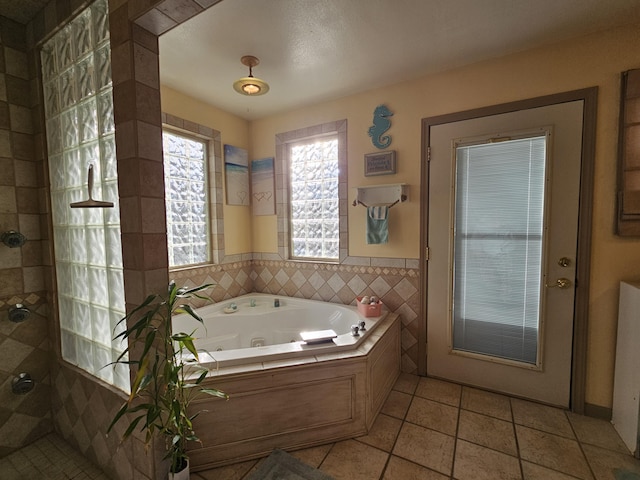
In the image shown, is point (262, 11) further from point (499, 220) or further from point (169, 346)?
point (499, 220)

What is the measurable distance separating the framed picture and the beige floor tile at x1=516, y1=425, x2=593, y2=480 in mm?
2011

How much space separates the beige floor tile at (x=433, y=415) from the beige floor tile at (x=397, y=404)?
1.5 inches

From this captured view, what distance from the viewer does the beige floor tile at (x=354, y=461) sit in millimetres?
1443

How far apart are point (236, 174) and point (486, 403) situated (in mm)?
2956

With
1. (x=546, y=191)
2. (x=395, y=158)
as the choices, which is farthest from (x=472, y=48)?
(x=546, y=191)

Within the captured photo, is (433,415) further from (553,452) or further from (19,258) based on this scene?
(19,258)

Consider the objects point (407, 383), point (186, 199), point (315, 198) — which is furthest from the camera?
point (315, 198)

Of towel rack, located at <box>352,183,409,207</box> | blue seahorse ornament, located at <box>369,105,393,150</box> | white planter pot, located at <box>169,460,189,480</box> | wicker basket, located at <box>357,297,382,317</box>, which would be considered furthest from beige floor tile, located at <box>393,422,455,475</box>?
blue seahorse ornament, located at <box>369,105,393,150</box>

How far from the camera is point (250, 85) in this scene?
1886 millimetres

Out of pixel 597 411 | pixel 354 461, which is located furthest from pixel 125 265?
pixel 597 411

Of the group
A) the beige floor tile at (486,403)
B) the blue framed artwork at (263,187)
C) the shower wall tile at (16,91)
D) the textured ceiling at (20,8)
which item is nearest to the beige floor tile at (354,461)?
the beige floor tile at (486,403)

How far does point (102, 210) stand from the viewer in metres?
1.41

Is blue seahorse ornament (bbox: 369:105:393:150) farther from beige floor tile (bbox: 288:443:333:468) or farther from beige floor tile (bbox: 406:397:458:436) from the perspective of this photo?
beige floor tile (bbox: 288:443:333:468)

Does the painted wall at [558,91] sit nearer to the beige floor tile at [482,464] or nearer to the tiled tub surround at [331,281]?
the tiled tub surround at [331,281]
